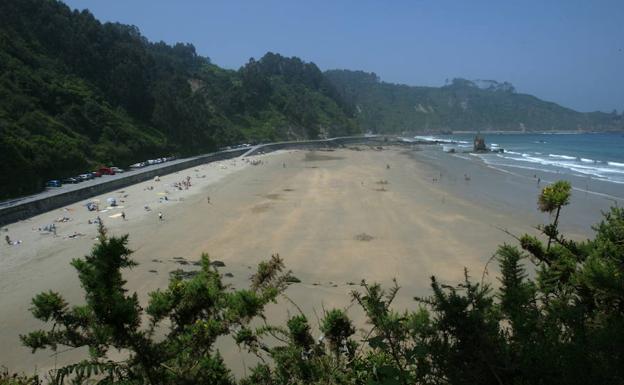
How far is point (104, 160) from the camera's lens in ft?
154

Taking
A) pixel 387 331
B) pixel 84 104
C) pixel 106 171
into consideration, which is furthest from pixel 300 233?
pixel 84 104

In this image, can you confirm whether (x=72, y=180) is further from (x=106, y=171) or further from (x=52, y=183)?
(x=106, y=171)

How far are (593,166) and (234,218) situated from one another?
51.0 m

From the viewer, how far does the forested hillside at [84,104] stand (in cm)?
3834

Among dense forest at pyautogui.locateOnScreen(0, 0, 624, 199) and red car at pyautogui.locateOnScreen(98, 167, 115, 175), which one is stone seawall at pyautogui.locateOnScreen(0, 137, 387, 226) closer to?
red car at pyautogui.locateOnScreen(98, 167, 115, 175)

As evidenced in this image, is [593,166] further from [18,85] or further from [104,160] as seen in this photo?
A: [18,85]

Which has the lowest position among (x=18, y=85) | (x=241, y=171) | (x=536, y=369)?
(x=241, y=171)

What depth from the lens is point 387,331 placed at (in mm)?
3525

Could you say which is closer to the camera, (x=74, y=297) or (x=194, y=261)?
(x=74, y=297)

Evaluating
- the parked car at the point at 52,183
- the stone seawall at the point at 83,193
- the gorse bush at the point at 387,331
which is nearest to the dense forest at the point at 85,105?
the parked car at the point at 52,183

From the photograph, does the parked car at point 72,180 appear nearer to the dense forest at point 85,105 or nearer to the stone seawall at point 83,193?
the dense forest at point 85,105

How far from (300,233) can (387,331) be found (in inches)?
868

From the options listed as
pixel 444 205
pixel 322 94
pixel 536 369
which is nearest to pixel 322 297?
pixel 536 369

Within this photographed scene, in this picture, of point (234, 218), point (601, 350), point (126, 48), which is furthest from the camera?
point (126, 48)
